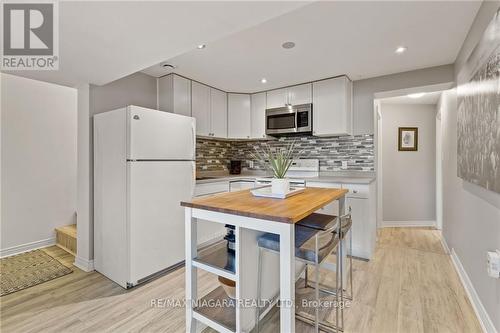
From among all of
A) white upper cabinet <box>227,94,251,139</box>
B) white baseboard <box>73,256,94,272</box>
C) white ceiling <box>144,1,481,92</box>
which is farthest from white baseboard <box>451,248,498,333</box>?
white baseboard <box>73,256,94,272</box>

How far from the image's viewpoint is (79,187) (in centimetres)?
265

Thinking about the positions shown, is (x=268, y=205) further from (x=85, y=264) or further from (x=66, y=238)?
(x=66, y=238)

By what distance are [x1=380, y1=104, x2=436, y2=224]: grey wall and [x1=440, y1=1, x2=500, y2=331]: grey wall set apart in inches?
46.5

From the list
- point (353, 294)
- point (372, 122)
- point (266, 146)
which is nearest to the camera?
point (353, 294)

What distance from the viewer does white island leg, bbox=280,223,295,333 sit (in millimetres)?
1201

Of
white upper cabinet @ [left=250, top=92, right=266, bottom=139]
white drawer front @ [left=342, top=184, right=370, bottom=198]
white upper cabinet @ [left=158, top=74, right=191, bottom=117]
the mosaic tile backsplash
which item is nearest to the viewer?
white drawer front @ [left=342, top=184, right=370, bottom=198]

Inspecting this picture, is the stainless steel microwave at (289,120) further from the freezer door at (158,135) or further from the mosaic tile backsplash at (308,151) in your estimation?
the freezer door at (158,135)

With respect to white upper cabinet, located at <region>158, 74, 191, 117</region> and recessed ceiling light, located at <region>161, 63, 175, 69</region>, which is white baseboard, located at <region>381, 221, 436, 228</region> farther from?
recessed ceiling light, located at <region>161, 63, 175, 69</region>

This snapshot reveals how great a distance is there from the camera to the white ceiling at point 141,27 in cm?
138

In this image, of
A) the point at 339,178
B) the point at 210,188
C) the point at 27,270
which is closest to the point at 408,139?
Answer: the point at 339,178

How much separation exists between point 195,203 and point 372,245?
91.3 inches

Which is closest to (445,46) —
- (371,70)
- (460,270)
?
(371,70)

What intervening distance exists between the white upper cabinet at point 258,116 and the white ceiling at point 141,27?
2069mm

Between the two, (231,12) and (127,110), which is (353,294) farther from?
(127,110)
